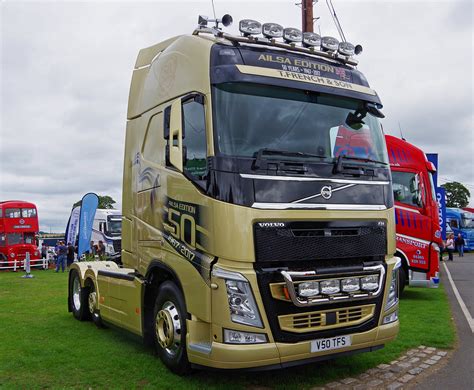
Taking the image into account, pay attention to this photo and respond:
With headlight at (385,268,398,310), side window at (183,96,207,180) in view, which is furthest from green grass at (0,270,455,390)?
side window at (183,96,207,180)

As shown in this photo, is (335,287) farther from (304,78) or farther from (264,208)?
(304,78)

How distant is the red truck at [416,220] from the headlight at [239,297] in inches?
298

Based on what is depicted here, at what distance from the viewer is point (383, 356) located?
6.40m

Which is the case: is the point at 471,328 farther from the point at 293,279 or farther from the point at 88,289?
the point at 88,289

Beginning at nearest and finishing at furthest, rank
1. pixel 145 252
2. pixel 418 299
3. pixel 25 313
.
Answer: pixel 145 252
pixel 25 313
pixel 418 299

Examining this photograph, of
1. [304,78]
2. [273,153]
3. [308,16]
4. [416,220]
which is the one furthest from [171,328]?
[308,16]

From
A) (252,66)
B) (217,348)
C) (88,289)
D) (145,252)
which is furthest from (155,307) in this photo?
(88,289)

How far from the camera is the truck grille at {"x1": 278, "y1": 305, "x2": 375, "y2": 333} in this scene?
4.82 m

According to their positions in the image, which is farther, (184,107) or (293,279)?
(184,107)

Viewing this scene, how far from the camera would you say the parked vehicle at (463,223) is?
39156 millimetres

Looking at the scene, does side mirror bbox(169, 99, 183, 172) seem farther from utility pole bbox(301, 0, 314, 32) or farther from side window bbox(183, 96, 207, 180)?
utility pole bbox(301, 0, 314, 32)

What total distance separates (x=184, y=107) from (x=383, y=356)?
13.3ft

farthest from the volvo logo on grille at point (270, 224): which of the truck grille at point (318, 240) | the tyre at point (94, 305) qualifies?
the tyre at point (94, 305)

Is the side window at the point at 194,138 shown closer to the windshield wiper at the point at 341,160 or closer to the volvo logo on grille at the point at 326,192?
the volvo logo on grille at the point at 326,192
